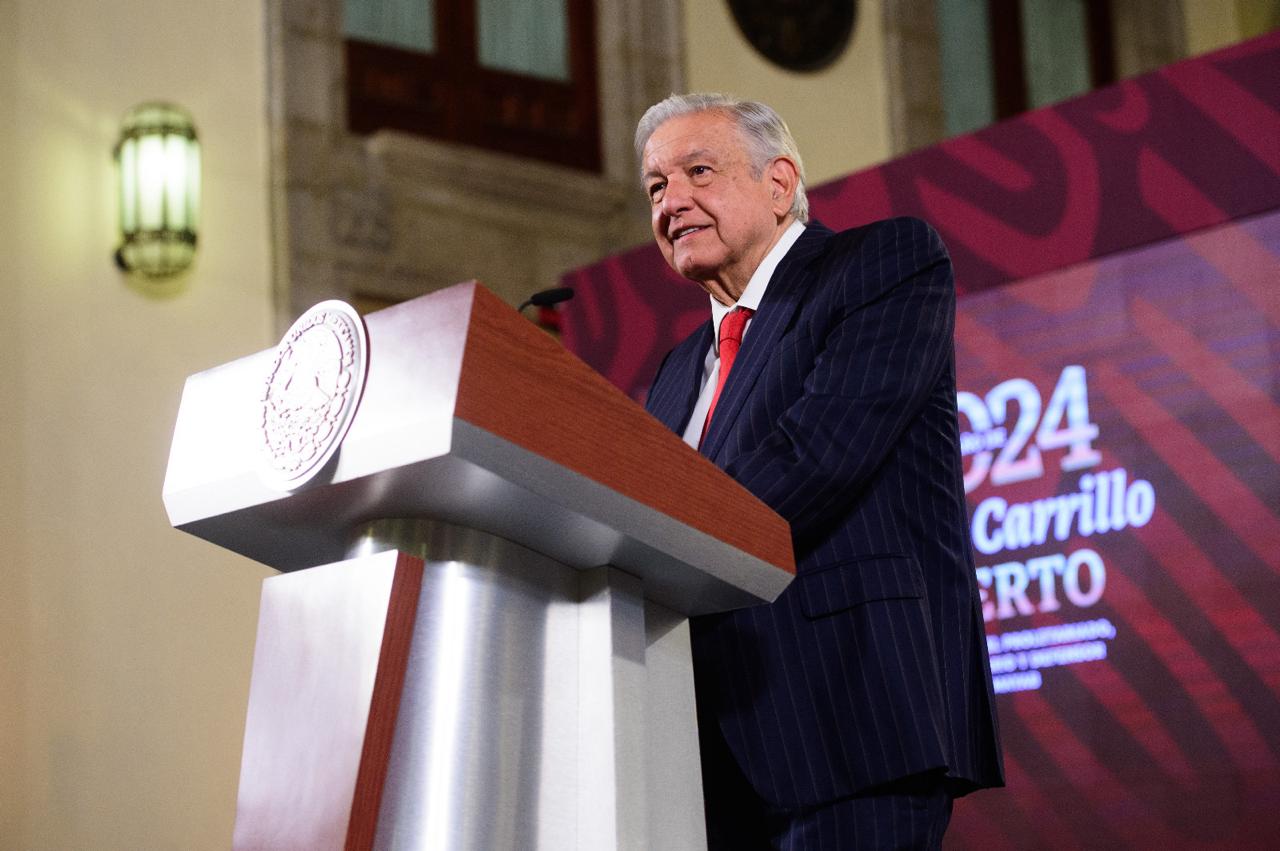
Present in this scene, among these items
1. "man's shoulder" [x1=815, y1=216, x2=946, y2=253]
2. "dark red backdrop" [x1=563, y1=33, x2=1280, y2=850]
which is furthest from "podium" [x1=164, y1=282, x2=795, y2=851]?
"dark red backdrop" [x1=563, y1=33, x2=1280, y2=850]

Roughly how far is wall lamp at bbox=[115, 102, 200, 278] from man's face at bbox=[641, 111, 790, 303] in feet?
13.8

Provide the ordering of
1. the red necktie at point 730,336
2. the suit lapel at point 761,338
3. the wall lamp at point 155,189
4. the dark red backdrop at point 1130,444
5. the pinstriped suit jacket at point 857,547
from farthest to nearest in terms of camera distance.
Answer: the wall lamp at point 155,189
the dark red backdrop at point 1130,444
the red necktie at point 730,336
the suit lapel at point 761,338
the pinstriped suit jacket at point 857,547

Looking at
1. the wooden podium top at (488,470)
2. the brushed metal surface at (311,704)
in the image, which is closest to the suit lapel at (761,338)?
the wooden podium top at (488,470)

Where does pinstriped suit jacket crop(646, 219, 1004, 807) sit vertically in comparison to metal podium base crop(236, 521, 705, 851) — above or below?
above

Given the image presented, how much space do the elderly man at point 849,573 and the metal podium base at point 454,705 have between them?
8.8 inches

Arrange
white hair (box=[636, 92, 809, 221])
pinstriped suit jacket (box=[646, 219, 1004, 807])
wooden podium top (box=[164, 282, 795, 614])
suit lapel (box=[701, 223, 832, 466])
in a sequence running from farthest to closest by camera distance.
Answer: white hair (box=[636, 92, 809, 221]) < suit lapel (box=[701, 223, 832, 466]) < pinstriped suit jacket (box=[646, 219, 1004, 807]) < wooden podium top (box=[164, 282, 795, 614])

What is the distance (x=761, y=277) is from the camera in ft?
6.04

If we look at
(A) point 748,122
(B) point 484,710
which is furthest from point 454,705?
(A) point 748,122

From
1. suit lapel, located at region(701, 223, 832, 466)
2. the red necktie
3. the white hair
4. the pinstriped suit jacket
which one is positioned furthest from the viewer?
the white hair

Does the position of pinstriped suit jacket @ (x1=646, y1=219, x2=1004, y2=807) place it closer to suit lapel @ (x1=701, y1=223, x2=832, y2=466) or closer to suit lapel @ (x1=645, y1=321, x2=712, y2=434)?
suit lapel @ (x1=701, y1=223, x2=832, y2=466)

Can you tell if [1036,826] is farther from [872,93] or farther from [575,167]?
[872,93]

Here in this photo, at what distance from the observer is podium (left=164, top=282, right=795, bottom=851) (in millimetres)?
1078

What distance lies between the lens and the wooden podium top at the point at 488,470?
1.06 meters

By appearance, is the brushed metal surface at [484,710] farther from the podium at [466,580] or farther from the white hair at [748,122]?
the white hair at [748,122]
